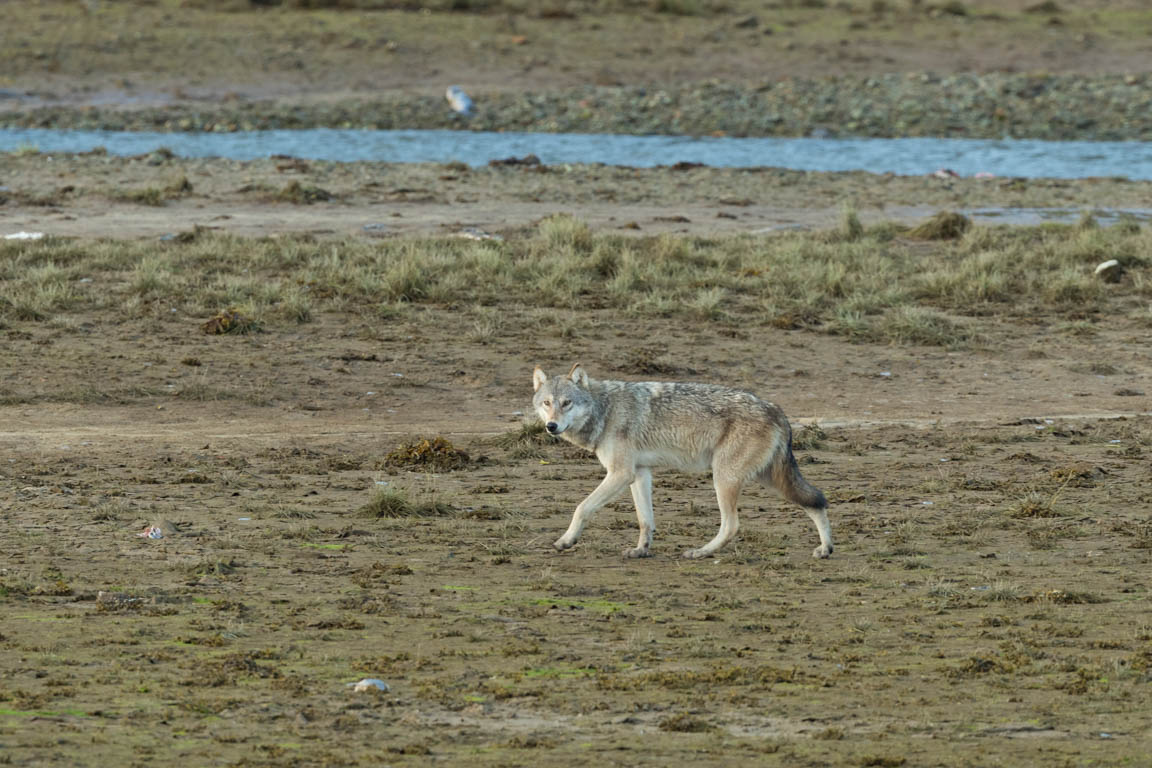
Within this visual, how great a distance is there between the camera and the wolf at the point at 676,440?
8.27 metres

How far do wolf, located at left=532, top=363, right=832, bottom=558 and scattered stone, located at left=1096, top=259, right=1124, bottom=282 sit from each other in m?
10.4

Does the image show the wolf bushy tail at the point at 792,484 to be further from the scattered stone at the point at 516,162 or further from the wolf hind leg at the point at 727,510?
the scattered stone at the point at 516,162

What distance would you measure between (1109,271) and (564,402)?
451 inches

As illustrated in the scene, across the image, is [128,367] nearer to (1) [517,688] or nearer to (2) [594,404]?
(2) [594,404]

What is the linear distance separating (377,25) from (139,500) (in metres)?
33.0

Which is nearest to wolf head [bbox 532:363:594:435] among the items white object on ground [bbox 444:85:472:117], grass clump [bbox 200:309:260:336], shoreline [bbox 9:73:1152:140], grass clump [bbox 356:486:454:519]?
grass clump [bbox 356:486:454:519]

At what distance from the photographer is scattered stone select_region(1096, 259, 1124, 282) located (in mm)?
17672

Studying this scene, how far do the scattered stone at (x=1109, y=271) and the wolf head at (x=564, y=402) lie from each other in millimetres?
10926

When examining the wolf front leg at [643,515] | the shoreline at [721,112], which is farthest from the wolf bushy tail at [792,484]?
the shoreline at [721,112]

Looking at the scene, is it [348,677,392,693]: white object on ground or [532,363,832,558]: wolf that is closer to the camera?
[348,677,392,693]: white object on ground

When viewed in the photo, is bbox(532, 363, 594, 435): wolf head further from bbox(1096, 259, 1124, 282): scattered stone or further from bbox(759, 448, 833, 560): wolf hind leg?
bbox(1096, 259, 1124, 282): scattered stone

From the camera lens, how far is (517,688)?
6059mm

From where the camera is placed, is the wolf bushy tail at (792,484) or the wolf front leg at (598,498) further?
the wolf front leg at (598,498)

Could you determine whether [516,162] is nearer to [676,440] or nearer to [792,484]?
[676,440]
